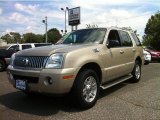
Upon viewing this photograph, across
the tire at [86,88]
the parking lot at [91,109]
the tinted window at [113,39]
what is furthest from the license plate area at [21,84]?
the tinted window at [113,39]

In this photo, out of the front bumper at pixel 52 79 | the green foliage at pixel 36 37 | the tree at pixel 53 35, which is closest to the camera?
the front bumper at pixel 52 79

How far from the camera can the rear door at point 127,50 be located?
7.71 metres

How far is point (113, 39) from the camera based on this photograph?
7168mm

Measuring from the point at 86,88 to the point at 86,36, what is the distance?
1.68 meters

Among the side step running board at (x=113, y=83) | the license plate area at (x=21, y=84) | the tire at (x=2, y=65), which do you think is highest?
the license plate area at (x=21, y=84)

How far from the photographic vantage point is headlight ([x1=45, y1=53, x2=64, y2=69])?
17.3 feet

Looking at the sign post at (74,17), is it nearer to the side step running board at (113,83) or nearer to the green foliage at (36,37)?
the side step running board at (113,83)

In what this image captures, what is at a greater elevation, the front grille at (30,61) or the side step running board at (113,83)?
the front grille at (30,61)

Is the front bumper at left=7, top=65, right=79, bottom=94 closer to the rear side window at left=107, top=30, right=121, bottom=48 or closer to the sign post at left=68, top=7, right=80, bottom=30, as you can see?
the rear side window at left=107, top=30, right=121, bottom=48

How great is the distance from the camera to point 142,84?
28.1 feet

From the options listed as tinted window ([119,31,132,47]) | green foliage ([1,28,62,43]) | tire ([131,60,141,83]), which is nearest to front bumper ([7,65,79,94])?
tinted window ([119,31,132,47])

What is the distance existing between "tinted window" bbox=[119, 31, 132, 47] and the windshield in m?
0.98

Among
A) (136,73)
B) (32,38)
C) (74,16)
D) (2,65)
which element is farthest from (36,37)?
(136,73)

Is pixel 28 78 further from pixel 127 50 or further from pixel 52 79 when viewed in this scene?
pixel 127 50
